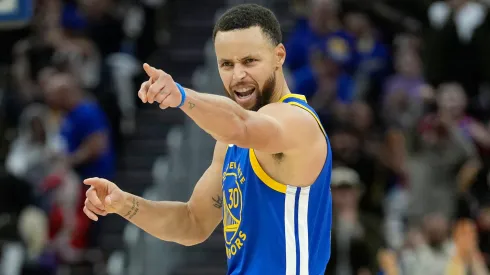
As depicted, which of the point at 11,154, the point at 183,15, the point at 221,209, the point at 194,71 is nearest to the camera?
the point at 221,209

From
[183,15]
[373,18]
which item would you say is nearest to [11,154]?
[183,15]

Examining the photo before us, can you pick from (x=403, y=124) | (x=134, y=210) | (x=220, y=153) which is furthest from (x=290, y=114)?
(x=403, y=124)

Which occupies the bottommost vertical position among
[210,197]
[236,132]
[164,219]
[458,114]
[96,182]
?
[164,219]

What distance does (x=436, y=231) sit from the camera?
1170cm

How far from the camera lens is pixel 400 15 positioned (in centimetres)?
1548

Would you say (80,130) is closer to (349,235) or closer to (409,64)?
(349,235)

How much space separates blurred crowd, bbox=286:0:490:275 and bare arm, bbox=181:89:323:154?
230 inches

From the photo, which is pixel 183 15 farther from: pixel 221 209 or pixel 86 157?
pixel 221 209

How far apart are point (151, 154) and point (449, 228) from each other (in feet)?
16.8

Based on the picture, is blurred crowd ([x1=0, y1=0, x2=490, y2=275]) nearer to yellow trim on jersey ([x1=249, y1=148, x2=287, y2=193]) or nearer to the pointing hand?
the pointing hand

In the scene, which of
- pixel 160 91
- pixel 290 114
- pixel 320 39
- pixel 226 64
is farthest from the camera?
pixel 320 39

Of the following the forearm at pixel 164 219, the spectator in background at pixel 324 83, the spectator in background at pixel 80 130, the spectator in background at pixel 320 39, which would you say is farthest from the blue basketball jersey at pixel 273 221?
the spectator in background at pixel 320 39

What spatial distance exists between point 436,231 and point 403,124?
2433mm

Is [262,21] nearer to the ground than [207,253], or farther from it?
farther from it
